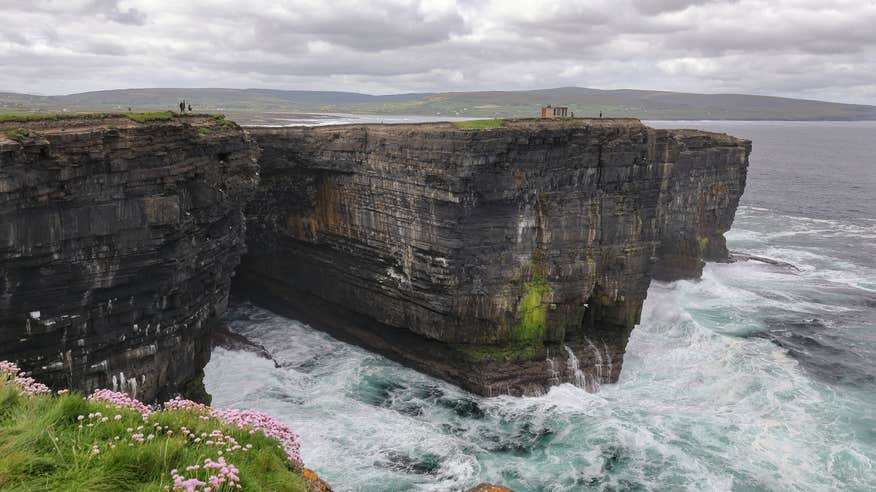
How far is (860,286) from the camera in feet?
176

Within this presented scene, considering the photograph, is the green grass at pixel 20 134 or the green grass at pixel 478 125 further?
the green grass at pixel 478 125

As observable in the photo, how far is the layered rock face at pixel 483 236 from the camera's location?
3039 centimetres

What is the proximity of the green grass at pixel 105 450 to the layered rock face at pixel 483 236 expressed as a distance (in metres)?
20.2

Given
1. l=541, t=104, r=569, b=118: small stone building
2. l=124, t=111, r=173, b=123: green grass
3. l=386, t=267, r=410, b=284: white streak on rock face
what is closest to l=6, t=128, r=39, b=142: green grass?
l=124, t=111, r=173, b=123: green grass

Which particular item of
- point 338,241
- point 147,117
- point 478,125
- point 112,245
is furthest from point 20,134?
point 478,125

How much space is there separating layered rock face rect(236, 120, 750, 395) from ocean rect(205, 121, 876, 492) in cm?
220

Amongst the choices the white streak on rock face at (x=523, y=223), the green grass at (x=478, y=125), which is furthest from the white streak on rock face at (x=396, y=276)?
the green grass at (x=478, y=125)

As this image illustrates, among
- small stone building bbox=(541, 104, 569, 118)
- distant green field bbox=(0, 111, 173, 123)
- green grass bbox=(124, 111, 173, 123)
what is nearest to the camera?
distant green field bbox=(0, 111, 173, 123)

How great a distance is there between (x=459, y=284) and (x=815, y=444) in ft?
57.7

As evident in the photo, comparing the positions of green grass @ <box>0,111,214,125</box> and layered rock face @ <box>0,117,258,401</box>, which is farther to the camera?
green grass @ <box>0,111,214,125</box>

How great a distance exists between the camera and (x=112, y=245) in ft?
72.5

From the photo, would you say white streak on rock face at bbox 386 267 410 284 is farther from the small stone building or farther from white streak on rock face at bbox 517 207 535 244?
the small stone building

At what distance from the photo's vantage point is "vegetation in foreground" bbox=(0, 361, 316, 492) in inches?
324

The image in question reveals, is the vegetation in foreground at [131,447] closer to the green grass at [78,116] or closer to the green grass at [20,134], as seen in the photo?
the green grass at [20,134]
